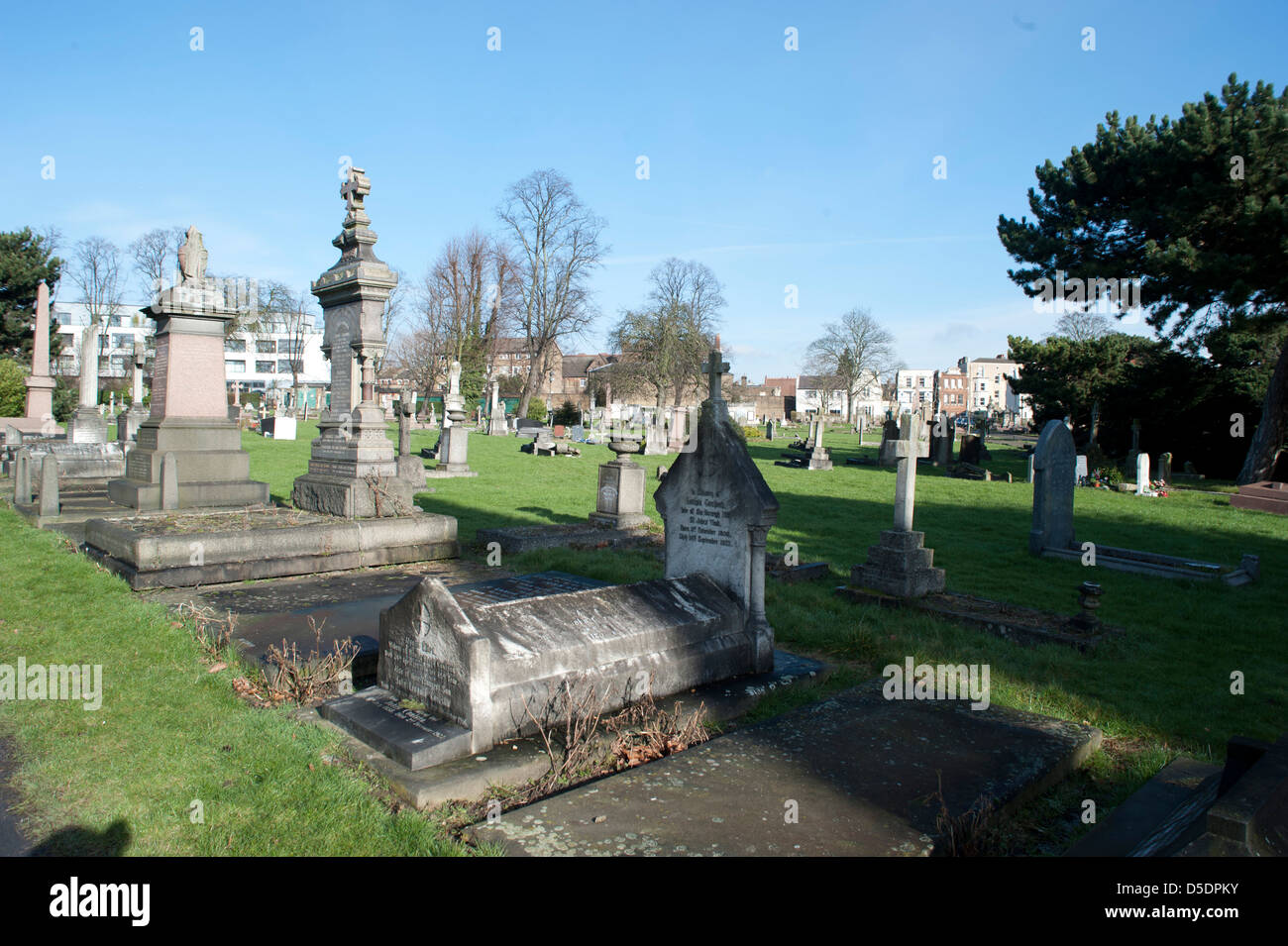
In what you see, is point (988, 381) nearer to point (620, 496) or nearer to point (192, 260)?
point (620, 496)

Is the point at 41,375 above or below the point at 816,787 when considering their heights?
above

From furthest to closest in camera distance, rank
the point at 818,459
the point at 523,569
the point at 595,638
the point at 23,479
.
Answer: the point at 818,459, the point at 23,479, the point at 523,569, the point at 595,638

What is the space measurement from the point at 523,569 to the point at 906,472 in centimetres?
478

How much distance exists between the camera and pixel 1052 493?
12016 mm

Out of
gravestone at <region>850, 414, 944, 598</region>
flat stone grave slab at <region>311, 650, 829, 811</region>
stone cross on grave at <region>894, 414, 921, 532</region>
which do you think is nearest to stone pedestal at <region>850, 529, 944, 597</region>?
gravestone at <region>850, 414, 944, 598</region>

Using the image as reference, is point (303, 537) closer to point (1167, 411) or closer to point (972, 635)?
point (972, 635)

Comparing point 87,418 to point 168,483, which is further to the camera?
point 87,418

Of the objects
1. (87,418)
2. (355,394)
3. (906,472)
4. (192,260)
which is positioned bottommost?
(906,472)

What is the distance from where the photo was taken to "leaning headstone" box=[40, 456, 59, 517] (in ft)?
35.8

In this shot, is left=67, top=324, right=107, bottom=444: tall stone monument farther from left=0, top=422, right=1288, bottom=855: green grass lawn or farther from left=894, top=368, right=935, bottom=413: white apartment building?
left=894, top=368, right=935, bottom=413: white apartment building

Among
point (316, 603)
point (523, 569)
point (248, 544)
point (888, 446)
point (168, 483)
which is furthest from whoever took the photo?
point (888, 446)

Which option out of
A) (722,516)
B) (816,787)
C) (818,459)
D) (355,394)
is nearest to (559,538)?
(355,394)
